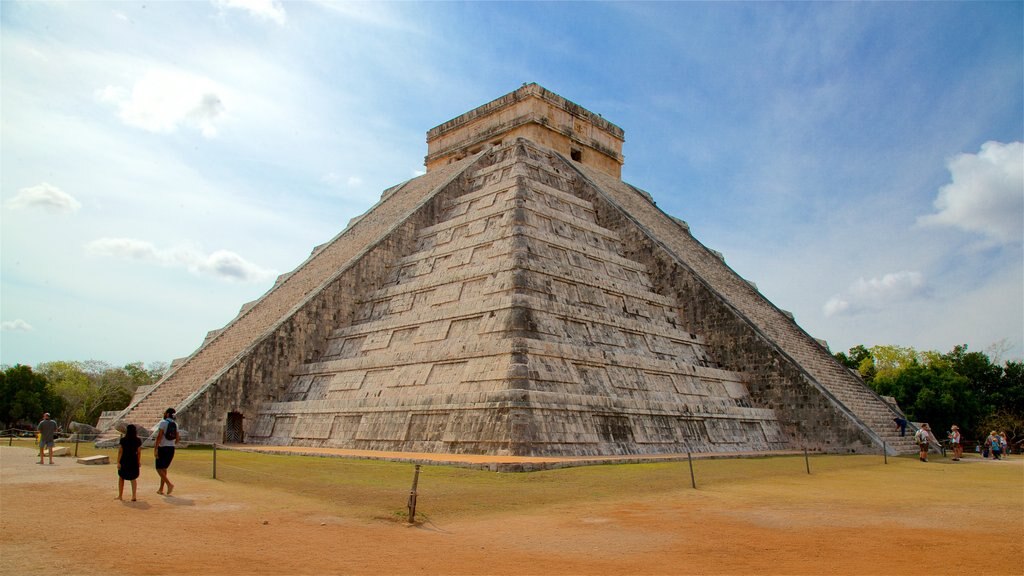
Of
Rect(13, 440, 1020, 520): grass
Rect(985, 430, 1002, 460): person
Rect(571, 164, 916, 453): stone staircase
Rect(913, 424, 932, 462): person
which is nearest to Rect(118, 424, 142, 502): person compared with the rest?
Rect(13, 440, 1020, 520): grass

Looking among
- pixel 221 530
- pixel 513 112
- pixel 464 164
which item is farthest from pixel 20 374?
pixel 221 530

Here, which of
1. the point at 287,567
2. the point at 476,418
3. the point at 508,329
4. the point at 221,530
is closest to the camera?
the point at 287,567

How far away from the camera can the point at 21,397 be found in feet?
108

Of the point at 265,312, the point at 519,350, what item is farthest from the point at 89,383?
the point at 519,350

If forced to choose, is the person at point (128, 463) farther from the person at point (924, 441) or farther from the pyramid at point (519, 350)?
the person at point (924, 441)

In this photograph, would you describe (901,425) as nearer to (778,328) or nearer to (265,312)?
(778,328)

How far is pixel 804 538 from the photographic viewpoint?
6.19 meters

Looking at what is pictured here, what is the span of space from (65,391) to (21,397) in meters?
14.4

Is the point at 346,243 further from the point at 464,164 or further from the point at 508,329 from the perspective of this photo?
the point at 508,329

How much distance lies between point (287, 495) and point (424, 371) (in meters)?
5.88

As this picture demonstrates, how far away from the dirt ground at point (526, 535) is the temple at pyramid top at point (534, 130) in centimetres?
1772

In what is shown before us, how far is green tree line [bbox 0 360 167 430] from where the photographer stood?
3306 centimetres

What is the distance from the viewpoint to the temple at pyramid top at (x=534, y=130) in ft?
80.8

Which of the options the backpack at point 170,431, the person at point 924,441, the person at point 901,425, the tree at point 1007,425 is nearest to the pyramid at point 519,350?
the person at point 901,425
